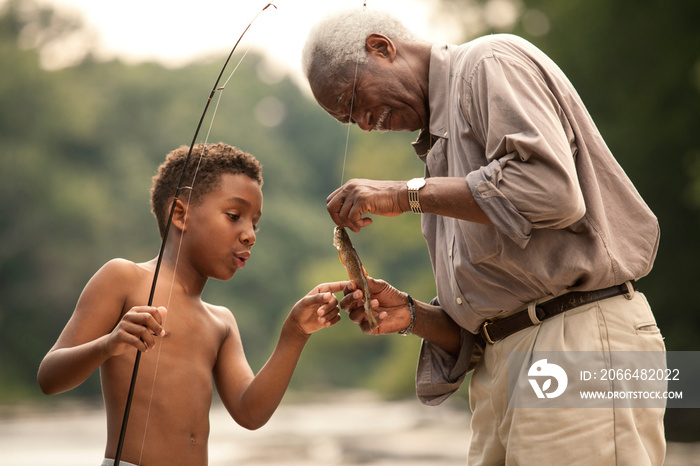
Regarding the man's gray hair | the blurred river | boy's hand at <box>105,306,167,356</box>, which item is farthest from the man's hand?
the blurred river

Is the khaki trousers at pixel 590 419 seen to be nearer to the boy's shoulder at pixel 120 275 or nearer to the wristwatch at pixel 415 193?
the wristwatch at pixel 415 193

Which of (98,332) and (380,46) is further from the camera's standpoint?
(380,46)

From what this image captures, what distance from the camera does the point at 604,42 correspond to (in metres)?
9.27

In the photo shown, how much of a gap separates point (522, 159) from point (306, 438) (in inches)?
372

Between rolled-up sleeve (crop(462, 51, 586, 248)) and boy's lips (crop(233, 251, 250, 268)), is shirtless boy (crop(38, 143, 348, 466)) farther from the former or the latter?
rolled-up sleeve (crop(462, 51, 586, 248))

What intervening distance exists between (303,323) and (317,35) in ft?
2.89

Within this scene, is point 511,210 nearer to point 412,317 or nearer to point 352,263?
point 352,263

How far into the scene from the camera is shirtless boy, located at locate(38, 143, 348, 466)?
2162 mm

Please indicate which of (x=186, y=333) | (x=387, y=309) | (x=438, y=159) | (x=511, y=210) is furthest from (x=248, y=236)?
(x=511, y=210)

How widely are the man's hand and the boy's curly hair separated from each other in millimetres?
573

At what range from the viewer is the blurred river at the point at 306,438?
8633 millimetres

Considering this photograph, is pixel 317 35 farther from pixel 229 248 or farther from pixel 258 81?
pixel 258 81

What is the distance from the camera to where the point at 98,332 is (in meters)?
2.14

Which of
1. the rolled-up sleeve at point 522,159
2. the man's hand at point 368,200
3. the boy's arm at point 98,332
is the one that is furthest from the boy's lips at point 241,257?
the rolled-up sleeve at point 522,159
